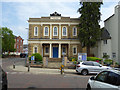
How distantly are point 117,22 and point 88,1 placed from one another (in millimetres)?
7310

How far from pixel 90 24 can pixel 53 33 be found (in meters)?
8.28

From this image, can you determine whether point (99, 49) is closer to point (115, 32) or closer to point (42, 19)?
point (115, 32)

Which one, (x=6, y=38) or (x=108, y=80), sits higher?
(x=6, y=38)

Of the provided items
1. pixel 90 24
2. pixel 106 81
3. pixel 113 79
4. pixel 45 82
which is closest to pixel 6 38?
pixel 90 24

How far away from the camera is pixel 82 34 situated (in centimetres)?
2769

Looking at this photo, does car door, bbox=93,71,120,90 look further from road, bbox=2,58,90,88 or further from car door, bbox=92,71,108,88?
road, bbox=2,58,90,88

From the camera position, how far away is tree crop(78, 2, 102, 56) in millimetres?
27156

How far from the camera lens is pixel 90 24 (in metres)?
27.2

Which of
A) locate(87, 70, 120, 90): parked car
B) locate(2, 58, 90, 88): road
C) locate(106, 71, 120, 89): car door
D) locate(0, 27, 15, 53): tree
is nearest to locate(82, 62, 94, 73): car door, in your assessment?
locate(2, 58, 90, 88): road

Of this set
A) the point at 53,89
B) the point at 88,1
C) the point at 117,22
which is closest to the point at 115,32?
the point at 117,22

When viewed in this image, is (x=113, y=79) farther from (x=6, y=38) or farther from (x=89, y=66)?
(x=6, y=38)

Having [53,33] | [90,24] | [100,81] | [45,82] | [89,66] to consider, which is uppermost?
[90,24]

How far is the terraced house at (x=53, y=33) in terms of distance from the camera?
3086 cm

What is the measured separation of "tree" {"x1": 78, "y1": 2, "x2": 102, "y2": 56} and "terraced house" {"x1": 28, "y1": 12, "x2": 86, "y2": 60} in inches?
132
